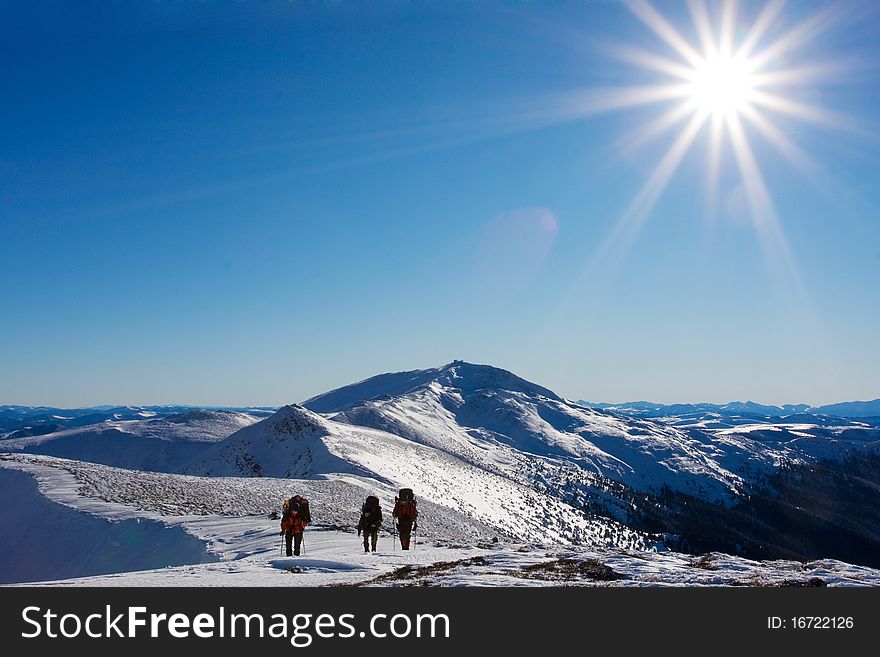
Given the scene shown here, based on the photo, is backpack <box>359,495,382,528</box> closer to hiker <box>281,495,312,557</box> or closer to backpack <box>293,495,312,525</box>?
backpack <box>293,495,312,525</box>

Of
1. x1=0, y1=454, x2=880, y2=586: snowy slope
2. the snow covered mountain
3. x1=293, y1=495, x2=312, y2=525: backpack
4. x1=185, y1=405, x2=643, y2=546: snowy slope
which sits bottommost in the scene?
the snow covered mountain

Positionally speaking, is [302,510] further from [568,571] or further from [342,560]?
[568,571]

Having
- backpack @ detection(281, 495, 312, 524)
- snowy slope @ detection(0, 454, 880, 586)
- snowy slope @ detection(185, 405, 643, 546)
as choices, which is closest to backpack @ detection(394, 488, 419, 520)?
snowy slope @ detection(0, 454, 880, 586)

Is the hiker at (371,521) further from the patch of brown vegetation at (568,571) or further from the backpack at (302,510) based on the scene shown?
the patch of brown vegetation at (568,571)

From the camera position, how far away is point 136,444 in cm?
17925

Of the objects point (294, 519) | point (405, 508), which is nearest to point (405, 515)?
Answer: point (405, 508)

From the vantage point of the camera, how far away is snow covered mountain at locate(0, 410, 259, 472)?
168625mm

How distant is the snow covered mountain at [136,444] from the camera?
16862cm

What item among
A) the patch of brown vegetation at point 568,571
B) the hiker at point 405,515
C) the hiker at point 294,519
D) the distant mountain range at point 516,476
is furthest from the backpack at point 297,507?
the distant mountain range at point 516,476
